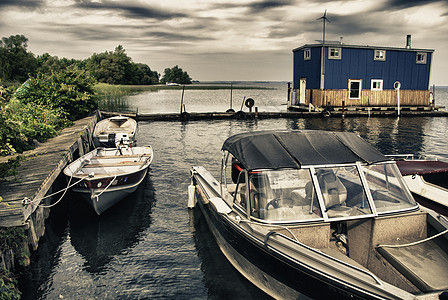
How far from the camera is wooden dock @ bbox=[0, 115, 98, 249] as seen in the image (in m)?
7.80

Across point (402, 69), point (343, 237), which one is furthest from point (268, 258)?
point (402, 69)

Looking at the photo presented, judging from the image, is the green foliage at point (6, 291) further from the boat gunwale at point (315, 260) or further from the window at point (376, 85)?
the window at point (376, 85)

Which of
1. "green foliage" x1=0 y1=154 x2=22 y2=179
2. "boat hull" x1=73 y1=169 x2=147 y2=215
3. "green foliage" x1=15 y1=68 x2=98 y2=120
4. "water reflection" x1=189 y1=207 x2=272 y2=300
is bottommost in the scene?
"water reflection" x1=189 y1=207 x2=272 y2=300

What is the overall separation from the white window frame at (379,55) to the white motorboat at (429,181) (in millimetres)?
29936

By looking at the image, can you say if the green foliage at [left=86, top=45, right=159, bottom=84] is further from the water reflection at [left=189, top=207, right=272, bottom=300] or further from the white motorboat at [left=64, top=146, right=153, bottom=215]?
the water reflection at [left=189, top=207, right=272, bottom=300]

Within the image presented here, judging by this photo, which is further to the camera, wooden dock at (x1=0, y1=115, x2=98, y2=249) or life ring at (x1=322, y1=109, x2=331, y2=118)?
life ring at (x1=322, y1=109, x2=331, y2=118)

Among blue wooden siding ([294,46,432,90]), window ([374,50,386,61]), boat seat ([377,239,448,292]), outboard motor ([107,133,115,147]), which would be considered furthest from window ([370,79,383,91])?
boat seat ([377,239,448,292])

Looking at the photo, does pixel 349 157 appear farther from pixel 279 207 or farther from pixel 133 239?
pixel 133 239

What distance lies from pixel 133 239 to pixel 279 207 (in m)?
5.55

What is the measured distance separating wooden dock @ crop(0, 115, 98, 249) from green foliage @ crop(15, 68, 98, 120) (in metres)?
9.14

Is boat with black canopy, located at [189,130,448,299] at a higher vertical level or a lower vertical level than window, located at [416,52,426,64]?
lower

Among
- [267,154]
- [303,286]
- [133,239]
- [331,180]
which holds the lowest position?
[133,239]

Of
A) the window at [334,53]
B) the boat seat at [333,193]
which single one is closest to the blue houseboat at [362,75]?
the window at [334,53]

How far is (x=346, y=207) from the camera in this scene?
6.46 metres
